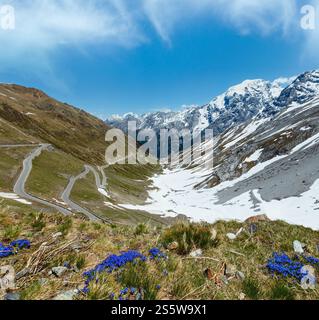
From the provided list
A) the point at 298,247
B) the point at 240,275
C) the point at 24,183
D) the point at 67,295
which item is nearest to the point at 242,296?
the point at 240,275

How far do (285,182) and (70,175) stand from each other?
280ft

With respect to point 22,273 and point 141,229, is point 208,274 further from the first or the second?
point 22,273

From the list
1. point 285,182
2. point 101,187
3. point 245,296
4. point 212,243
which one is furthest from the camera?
point 101,187

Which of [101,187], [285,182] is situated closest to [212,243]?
[285,182]

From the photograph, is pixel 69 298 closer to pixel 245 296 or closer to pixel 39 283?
pixel 39 283

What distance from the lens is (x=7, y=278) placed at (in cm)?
578

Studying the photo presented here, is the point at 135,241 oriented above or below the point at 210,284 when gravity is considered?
above

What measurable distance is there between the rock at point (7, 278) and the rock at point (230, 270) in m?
5.16

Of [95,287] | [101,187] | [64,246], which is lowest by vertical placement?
[95,287]

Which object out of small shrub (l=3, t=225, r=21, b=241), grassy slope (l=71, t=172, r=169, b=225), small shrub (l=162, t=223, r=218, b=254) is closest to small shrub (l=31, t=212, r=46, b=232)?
small shrub (l=3, t=225, r=21, b=241)

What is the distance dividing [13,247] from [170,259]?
14.6 ft

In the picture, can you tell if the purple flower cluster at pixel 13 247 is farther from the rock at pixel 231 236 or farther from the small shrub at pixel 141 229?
the rock at pixel 231 236

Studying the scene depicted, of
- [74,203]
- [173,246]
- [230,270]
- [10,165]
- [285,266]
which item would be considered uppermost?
[10,165]

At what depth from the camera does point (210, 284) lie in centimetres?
675
